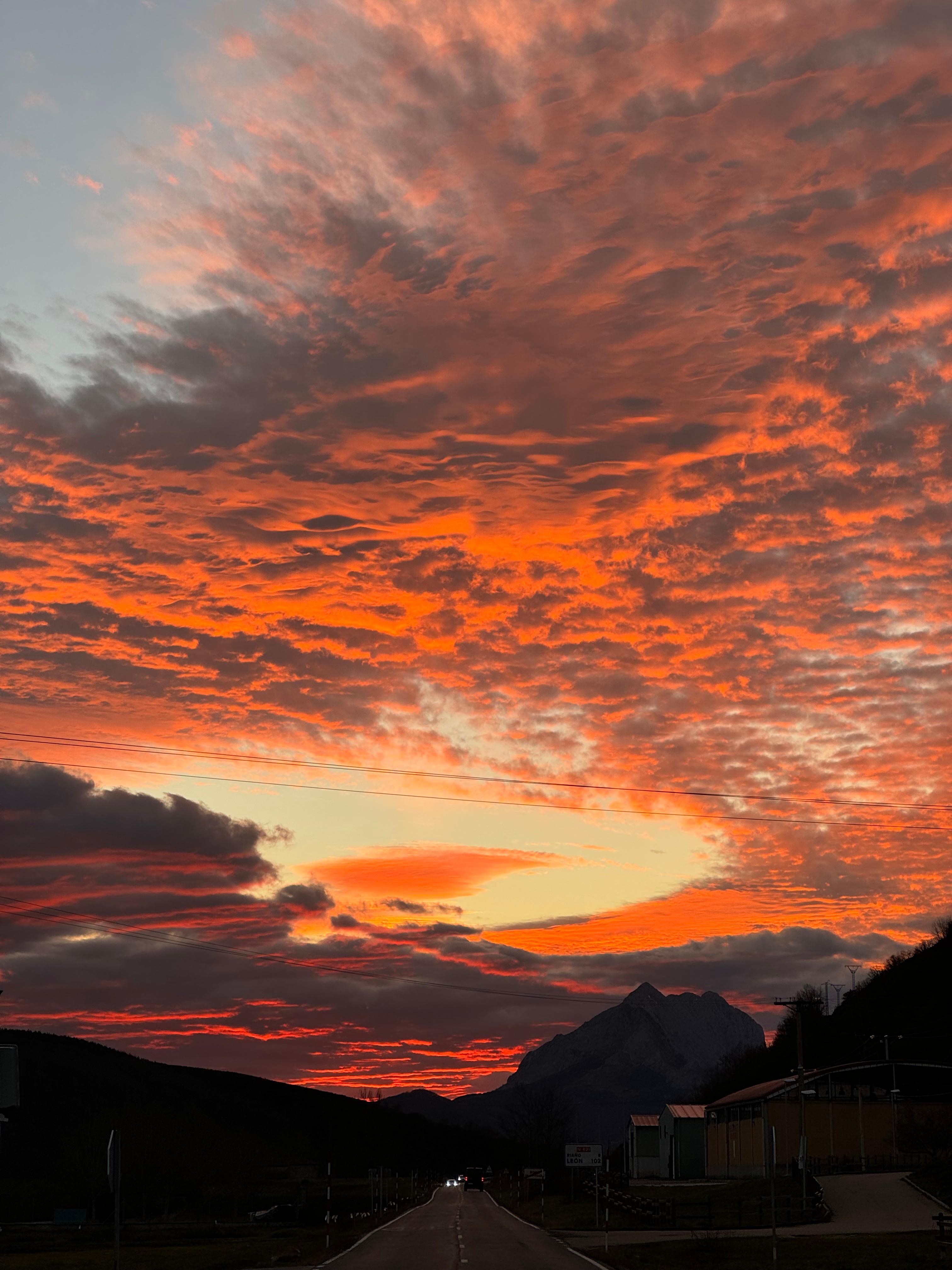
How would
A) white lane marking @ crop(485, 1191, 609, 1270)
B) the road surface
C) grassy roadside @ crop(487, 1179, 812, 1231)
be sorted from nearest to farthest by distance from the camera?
white lane marking @ crop(485, 1191, 609, 1270)
the road surface
grassy roadside @ crop(487, 1179, 812, 1231)

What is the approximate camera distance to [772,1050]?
19775 cm

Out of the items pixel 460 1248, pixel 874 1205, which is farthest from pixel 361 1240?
pixel 874 1205

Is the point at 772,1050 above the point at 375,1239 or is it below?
above

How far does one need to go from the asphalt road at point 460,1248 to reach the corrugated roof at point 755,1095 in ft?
74.7

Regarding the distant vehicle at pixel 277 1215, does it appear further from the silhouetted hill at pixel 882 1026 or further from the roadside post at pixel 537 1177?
the silhouetted hill at pixel 882 1026

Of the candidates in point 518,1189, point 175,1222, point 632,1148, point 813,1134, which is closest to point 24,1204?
point 175,1222

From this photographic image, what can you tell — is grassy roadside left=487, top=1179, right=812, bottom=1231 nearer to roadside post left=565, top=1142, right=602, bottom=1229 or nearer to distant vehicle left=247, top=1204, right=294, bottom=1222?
roadside post left=565, top=1142, right=602, bottom=1229

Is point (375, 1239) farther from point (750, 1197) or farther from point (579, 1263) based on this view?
point (750, 1197)

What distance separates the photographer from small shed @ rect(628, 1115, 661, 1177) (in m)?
122

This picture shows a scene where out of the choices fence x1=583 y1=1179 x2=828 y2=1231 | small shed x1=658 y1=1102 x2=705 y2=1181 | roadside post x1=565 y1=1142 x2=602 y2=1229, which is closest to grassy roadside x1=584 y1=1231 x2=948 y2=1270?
fence x1=583 y1=1179 x2=828 y2=1231

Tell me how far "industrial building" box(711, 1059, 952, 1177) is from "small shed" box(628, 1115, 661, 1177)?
31282mm

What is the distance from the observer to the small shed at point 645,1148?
399 ft

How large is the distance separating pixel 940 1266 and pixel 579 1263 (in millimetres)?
10080

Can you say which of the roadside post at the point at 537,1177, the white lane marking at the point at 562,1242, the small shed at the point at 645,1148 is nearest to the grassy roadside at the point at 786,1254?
the white lane marking at the point at 562,1242
